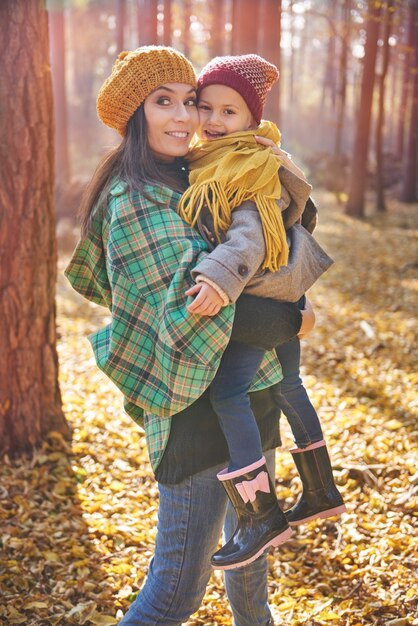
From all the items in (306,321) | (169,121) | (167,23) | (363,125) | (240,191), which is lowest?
(363,125)

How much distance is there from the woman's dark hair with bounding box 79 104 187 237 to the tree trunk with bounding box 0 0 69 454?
5.06ft

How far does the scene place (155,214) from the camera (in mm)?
1911

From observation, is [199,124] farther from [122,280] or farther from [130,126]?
[122,280]

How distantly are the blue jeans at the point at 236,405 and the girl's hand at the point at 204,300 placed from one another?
7.9 inches

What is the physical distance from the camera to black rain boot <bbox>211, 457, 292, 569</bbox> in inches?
75.3

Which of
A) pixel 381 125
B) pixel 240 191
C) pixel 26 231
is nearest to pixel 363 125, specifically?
pixel 381 125

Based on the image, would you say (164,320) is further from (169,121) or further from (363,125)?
(363,125)

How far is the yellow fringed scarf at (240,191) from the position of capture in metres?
1.92

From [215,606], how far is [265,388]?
4.37 ft

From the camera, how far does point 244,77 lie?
2.13 m

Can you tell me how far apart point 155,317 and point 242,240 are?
35cm

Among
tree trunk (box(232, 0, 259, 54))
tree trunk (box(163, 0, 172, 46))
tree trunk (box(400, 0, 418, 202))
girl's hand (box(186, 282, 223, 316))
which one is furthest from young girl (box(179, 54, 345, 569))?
tree trunk (box(163, 0, 172, 46))

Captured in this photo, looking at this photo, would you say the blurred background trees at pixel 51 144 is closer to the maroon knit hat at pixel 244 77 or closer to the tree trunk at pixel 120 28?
the tree trunk at pixel 120 28

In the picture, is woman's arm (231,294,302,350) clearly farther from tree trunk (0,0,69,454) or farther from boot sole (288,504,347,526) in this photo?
tree trunk (0,0,69,454)
